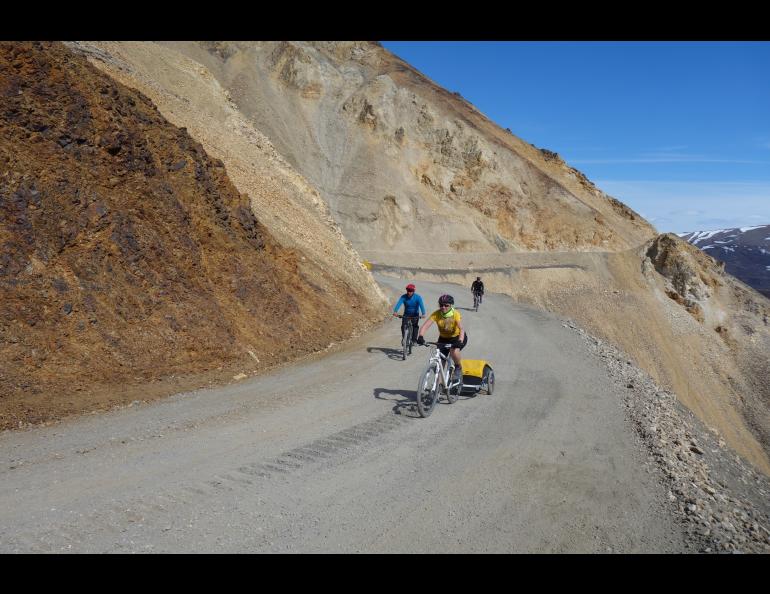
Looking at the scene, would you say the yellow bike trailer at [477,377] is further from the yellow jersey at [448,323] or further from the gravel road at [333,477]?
the yellow jersey at [448,323]

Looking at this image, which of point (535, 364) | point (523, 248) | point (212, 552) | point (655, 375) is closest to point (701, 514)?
point (212, 552)

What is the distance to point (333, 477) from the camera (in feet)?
20.5

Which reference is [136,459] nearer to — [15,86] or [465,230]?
[15,86]

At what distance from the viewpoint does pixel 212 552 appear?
452 cm

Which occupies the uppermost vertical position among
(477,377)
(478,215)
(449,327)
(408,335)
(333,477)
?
(478,215)

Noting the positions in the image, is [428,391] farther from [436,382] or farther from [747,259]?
[747,259]

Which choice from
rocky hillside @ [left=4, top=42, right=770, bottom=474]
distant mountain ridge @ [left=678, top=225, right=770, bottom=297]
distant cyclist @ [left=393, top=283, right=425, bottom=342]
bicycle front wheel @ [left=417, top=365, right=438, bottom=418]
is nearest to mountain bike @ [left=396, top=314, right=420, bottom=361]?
distant cyclist @ [left=393, top=283, right=425, bottom=342]

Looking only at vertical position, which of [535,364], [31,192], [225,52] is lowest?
[535,364]

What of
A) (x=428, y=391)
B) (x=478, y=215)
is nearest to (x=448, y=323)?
(x=428, y=391)

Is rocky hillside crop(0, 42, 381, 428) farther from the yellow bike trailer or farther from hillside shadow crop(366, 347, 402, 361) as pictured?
the yellow bike trailer

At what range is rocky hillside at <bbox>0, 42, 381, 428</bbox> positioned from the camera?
327 inches

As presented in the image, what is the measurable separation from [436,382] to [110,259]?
6.25 metres

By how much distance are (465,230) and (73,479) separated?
45861 mm

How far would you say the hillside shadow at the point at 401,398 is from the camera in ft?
29.2
